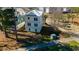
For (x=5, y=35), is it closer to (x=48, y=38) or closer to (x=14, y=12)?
(x=14, y=12)

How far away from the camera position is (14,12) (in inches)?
97.0

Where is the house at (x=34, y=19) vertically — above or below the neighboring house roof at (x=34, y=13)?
below

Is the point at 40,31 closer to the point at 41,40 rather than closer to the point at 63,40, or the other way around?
the point at 41,40

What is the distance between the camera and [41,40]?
2.47 m

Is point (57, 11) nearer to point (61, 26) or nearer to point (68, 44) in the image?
point (61, 26)

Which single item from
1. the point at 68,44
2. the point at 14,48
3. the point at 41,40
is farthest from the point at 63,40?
the point at 14,48

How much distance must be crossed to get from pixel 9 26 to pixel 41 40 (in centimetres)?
34

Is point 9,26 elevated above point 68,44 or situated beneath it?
elevated above

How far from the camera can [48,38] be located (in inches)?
96.8

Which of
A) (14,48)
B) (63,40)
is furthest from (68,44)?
(14,48)

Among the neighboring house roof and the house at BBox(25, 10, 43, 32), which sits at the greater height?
the neighboring house roof

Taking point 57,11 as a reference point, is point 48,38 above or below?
below

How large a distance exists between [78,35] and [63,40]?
150 millimetres
